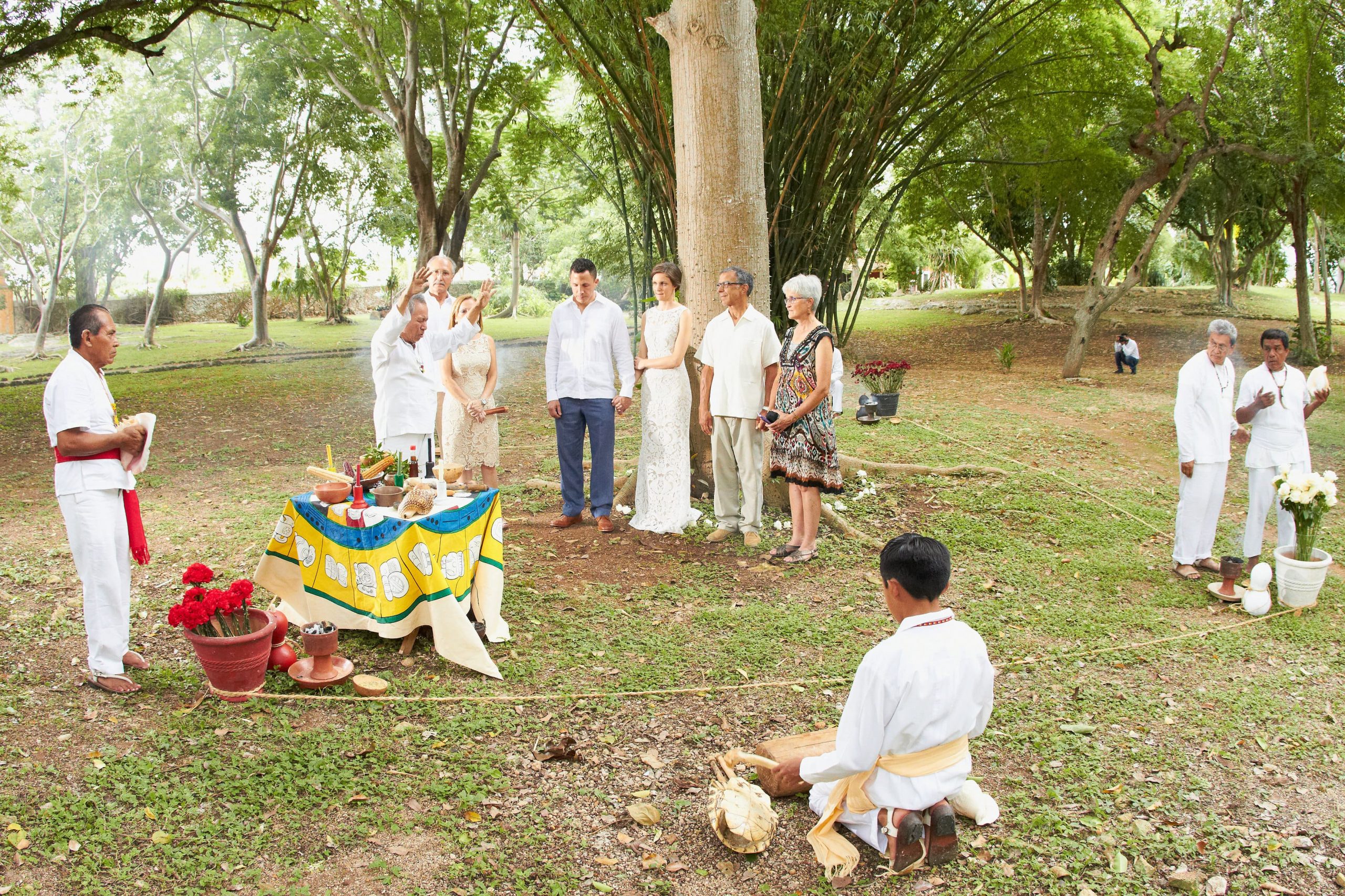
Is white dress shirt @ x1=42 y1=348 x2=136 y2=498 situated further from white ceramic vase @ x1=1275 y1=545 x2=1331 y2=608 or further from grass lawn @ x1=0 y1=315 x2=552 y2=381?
grass lawn @ x1=0 y1=315 x2=552 y2=381

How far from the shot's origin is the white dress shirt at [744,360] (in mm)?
5660

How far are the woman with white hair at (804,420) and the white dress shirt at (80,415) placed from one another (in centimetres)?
329

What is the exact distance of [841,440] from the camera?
9.42m

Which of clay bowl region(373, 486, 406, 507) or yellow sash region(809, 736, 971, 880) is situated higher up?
clay bowl region(373, 486, 406, 507)

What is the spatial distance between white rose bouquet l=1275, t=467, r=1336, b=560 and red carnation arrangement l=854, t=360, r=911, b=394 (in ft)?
19.0

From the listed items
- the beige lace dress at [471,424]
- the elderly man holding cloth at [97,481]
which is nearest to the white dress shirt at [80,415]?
the elderly man holding cloth at [97,481]

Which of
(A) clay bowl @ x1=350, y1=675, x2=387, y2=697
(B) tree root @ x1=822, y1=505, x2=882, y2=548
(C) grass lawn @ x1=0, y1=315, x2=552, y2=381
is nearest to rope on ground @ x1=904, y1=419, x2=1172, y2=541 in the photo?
(B) tree root @ x1=822, y1=505, x2=882, y2=548

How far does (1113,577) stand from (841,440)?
401cm

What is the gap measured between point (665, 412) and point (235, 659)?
308cm

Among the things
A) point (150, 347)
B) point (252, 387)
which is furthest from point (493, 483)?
point (150, 347)

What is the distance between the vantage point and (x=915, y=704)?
2637 mm

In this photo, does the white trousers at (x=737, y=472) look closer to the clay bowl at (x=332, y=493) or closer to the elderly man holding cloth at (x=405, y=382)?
the elderly man holding cloth at (x=405, y=382)

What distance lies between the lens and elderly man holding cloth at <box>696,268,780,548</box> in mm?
5660

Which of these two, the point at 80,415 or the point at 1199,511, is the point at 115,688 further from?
the point at 1199,511
